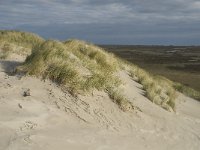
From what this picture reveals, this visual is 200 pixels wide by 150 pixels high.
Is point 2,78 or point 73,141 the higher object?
point 2,78

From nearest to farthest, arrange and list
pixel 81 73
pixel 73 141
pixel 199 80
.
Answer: pixel 73 141
pixel 81 73
pixel 199 80

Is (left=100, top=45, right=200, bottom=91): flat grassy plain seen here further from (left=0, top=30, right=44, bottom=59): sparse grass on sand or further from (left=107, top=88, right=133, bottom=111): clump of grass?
(left=107, top=88, right=133, bottom=111): clump of grass

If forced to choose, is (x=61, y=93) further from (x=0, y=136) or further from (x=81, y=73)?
(x=0, y=136)

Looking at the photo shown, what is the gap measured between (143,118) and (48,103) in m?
2.46

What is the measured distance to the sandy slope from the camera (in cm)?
726

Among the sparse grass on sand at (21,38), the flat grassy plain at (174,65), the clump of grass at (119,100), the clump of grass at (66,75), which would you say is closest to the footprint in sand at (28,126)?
the clump of grass at (66,75)

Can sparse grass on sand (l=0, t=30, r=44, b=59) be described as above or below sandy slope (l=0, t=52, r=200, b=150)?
above

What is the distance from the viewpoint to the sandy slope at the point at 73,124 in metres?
7.26

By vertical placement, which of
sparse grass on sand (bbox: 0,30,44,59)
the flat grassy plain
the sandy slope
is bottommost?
the flat grassy plain

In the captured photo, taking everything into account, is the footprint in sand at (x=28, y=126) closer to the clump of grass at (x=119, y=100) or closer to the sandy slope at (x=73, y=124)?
the sandy slope at (x=73, y=124)

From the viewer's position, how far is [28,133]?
7.25m

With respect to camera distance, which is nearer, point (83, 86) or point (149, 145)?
point (149, 145)

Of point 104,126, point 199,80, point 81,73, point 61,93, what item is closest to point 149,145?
point 104,126

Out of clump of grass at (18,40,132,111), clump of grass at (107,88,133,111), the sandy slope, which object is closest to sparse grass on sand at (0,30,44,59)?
clump of grass at (18,40,132,111)
